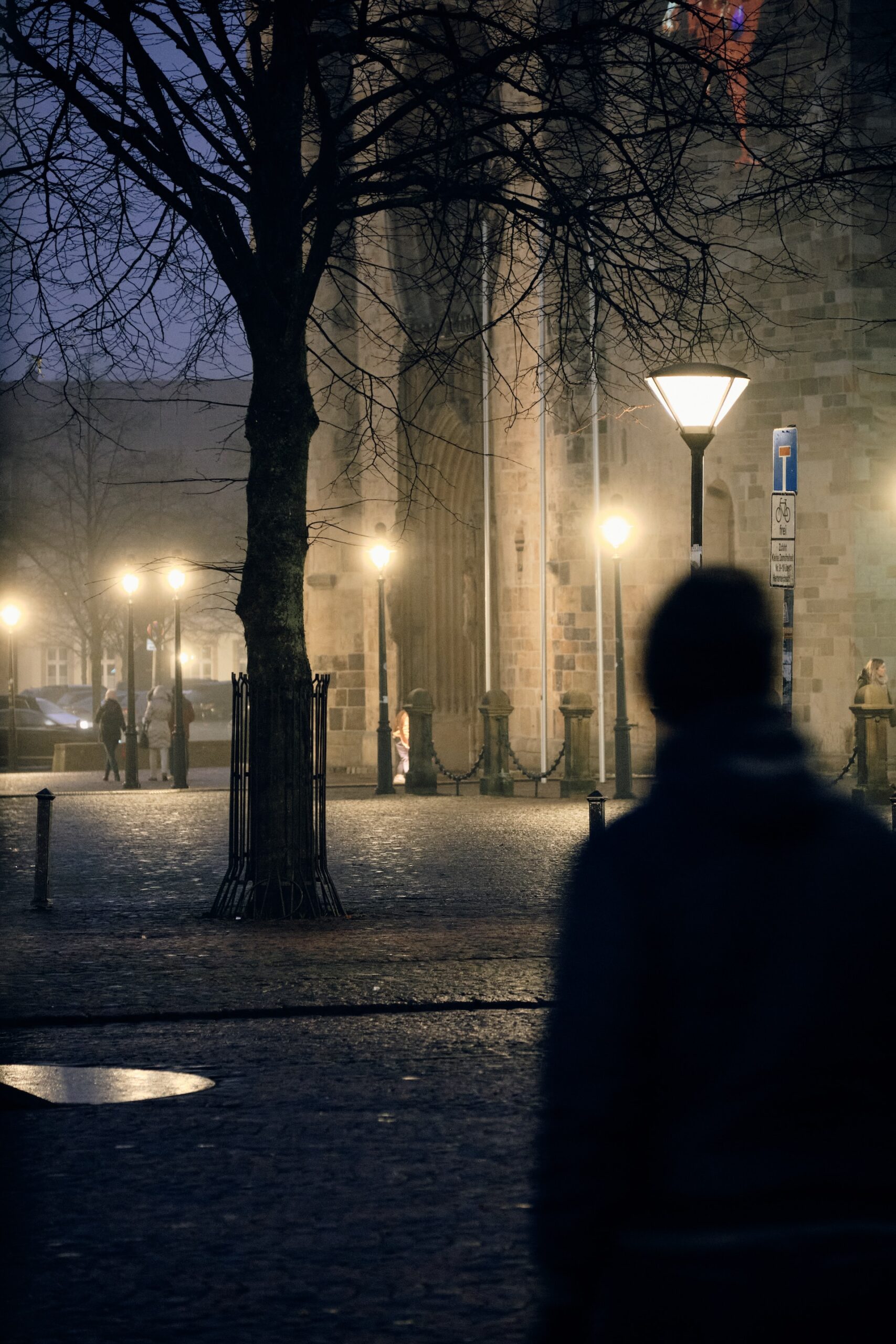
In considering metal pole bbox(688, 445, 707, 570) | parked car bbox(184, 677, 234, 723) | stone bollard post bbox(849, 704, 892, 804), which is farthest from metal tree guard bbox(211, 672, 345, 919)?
parked car bbox(184, 677, 234, 723)

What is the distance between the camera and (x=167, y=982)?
868 cm

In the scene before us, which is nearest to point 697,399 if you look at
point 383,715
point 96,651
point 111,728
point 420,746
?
point 420,746

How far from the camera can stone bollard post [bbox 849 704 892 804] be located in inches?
794

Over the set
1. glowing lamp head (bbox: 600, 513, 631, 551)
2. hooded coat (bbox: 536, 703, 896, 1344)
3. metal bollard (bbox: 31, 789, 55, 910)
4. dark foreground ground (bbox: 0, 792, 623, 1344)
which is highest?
glowing lamp head (bbox: 600, 513, 631, 551)

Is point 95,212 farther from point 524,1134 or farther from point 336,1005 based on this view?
point 524,1134

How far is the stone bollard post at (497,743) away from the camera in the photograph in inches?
943

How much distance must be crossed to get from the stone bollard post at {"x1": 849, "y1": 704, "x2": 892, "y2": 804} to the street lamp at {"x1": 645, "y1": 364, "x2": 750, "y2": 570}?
9.14 meters

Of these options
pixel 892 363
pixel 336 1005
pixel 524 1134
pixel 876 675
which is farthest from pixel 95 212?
pixel 892 363

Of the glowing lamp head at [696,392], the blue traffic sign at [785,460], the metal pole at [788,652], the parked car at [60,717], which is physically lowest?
the parked car at [60,717]

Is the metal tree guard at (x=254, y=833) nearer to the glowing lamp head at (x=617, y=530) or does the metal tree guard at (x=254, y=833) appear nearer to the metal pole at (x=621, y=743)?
the metal pole at (x=621, y=743)

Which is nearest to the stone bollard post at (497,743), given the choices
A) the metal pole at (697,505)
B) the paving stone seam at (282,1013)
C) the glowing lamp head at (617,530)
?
the glowing lamp head at (617,530)

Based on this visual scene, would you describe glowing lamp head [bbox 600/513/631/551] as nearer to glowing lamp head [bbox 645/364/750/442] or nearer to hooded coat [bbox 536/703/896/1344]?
glowing lamp head [bbox 645/364/750/442]

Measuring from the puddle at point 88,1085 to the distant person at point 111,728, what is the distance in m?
24.8

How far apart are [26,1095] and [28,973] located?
9.23 ft
